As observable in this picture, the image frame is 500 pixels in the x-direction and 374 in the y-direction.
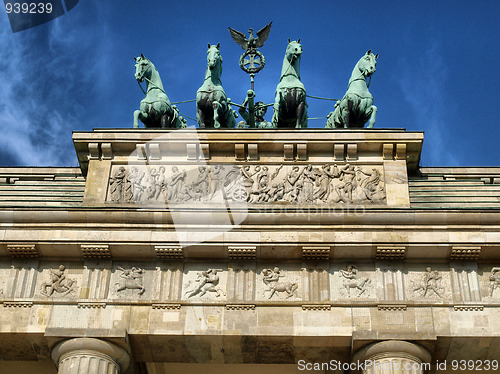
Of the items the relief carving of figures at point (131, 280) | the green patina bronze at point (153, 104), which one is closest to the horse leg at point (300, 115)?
the green patina bronze at point (153, 104)

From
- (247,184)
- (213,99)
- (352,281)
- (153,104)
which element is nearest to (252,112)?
(213,99)

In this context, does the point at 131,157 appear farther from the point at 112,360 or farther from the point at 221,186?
the point at 112,360

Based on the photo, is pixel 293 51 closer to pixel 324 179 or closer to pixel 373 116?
pixel 373 116

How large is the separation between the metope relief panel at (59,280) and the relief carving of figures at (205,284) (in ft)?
7.56

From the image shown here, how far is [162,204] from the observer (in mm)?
22594

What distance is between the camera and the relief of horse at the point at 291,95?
25000mm

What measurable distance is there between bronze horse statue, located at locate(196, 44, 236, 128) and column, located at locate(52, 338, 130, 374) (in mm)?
6657

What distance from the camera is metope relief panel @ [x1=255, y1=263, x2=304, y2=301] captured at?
21344 millimetres

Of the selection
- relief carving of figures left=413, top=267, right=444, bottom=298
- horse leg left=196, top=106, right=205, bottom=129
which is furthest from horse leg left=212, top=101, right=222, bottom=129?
relief carving of figures left=413, top=267, right=444, bottom=298

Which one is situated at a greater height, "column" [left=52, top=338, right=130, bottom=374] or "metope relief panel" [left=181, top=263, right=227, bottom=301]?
"metope relief panel" [left=181, top=263, right=227, bottom=301]

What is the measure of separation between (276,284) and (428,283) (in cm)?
312

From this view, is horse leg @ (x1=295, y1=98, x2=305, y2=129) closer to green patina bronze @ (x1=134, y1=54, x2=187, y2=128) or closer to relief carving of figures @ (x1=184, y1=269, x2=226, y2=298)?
green patina bronze @ (x1=134, y1=54, x2=187, y2=128)

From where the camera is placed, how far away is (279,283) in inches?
846

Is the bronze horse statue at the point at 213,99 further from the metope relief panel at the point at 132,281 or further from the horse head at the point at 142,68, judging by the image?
the metope relief panel at the point at 132,281
